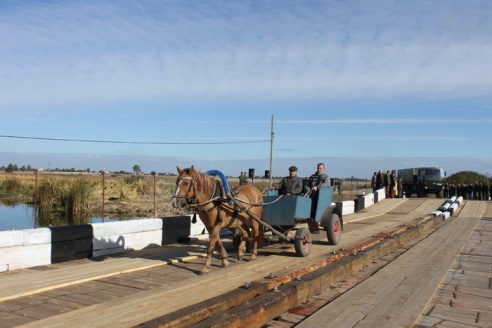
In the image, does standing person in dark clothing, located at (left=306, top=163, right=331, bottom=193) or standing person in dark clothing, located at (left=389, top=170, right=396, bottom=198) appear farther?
standing person in dark clothing, located at (left=389, top=170, right=396, bottom=198)

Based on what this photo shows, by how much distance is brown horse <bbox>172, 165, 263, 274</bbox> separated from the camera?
7.70m

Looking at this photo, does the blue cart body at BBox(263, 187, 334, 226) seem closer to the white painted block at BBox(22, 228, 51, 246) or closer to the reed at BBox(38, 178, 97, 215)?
the white painted block at BBox(22, 228, 51, 246)

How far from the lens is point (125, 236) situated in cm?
1029

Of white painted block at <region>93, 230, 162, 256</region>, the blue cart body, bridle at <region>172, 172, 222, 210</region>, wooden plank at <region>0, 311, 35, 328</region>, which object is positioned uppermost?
bridle at <region>172, 172, 222, 210</region>

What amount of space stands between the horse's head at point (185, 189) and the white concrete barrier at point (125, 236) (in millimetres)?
2782

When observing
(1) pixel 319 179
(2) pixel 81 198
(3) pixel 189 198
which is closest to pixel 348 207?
(1) pixel 319 179

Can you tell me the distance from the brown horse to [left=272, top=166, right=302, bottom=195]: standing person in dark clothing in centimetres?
104

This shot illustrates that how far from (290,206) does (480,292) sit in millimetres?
3696

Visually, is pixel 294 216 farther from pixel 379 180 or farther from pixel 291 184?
pixel 379 180

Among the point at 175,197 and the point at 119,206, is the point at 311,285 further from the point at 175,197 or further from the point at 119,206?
the point at 119,206

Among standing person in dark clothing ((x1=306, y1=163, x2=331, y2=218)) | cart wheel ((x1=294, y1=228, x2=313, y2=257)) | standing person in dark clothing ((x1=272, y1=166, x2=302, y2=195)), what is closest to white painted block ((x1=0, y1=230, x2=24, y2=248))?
cart wheel ((x1=294, y1=228, x2=313, y2=257))

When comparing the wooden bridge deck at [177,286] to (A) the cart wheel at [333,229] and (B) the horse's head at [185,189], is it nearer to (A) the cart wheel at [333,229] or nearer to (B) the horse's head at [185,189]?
(A) the cart wheel at [333,229]

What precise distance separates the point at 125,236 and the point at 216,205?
2988mm

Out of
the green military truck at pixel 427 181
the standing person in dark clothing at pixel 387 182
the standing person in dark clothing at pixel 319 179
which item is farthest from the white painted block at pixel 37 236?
the green military truck at pixel 427 181
